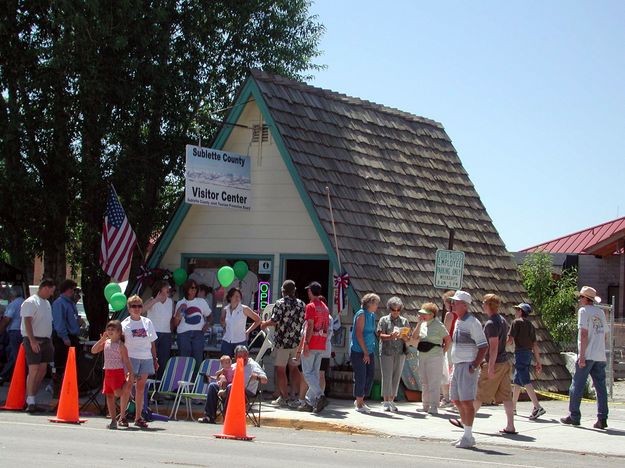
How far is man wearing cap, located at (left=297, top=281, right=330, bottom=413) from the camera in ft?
52.2

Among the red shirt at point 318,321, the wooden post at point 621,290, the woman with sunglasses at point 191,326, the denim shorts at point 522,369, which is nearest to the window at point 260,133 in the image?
the woman with sunglasses at point 191,326

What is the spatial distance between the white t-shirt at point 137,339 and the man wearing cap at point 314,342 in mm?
2586

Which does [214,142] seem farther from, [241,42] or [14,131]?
[241,42]

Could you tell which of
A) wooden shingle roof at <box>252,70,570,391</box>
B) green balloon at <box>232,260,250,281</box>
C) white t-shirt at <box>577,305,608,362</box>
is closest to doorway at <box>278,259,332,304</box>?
green balloon at <box>232,260,250,281</box>

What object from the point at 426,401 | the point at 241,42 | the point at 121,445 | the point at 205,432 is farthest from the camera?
the point at 241,42

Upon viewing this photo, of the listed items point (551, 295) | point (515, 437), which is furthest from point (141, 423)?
point (551, 295)

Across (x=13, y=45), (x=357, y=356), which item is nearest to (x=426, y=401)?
(x=357, y=356)

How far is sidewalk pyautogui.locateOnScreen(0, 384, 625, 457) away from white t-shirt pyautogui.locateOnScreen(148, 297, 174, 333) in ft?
3.85

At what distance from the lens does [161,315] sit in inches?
671

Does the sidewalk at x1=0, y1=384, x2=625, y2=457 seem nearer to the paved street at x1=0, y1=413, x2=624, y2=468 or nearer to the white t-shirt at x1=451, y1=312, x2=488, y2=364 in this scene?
the paved street at x1=0, y1=413, x2=624, y2=468

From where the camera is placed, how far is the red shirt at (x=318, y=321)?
15.9m

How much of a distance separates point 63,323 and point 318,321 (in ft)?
13.4

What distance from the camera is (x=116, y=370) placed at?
553 inches

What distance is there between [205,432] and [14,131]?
9267 mm
